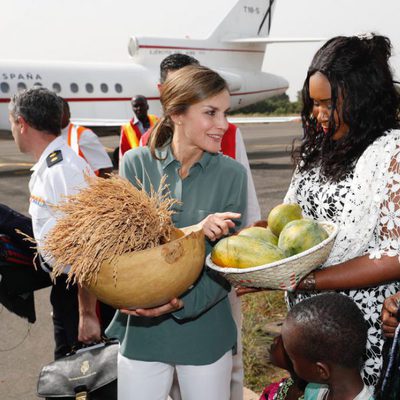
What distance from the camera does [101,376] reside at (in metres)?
2.77

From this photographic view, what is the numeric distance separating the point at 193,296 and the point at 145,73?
19538mm

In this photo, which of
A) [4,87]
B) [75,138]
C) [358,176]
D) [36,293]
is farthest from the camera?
[4,87]

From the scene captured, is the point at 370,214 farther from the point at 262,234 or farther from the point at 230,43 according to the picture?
the point at 230,43

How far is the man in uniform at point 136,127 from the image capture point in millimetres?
5582

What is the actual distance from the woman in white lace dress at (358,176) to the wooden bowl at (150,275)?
421mm

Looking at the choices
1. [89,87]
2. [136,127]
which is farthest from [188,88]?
[89,87]

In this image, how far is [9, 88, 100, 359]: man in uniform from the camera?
291 cm

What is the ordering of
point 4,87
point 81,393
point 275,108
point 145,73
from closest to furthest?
point 81,393, point 4,87, point 145,73, point 275,108

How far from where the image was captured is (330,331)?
187cm

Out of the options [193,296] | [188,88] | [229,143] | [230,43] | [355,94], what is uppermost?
[355,94]

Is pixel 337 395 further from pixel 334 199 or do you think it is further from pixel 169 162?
pixel 169 162

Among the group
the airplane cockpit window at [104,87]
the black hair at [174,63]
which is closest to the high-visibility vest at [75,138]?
the black hair at [174,63]

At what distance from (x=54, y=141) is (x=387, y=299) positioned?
6.72 feet

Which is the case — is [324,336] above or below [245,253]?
below
